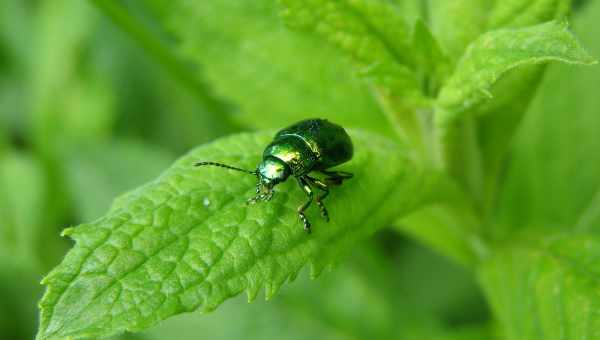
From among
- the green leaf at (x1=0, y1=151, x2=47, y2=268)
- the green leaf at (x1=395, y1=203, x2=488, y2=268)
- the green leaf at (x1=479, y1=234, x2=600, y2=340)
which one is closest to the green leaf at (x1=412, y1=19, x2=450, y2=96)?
the green leaf at (x1=395, y1=203, x2=488, y2=268)

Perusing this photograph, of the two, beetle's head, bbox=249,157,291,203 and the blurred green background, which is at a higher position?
the blurred green background

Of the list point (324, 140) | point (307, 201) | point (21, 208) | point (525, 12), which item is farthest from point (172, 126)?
point (525, 12)

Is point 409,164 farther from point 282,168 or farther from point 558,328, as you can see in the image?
point 558,328

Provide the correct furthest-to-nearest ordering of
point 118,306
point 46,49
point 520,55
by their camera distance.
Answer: point 46,49 < point 520,55 < point 118,306

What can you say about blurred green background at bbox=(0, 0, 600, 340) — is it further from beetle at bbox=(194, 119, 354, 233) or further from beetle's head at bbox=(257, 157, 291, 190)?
beetle's head at bbox=(257, 157, 291, 190)

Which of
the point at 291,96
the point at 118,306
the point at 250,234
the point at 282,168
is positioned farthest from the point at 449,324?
the point at 118,306

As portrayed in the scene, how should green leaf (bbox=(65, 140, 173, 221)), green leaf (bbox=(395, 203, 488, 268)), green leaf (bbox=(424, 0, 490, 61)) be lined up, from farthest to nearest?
green leaf (bbox=(65, 140, 173, 221)) → green leaf (bbox=(395, 203, 488, 268)) → green leaf (bbox=(424, 0, 490, 61))

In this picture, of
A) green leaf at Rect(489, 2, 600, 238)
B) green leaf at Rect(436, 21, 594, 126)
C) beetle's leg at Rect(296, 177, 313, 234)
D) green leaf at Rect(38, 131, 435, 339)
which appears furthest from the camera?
green leaf at Rect(489, 2, 600, 238)
